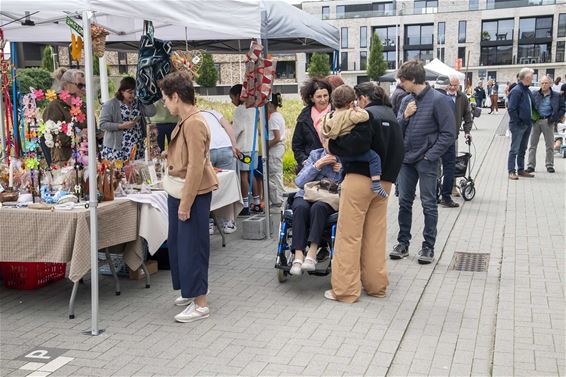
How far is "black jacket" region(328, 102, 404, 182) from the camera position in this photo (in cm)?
477

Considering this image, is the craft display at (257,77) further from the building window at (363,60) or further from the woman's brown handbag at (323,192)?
the building window at (363,60)

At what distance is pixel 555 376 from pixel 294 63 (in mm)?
62042

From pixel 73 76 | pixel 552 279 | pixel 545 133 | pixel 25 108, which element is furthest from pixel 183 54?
pixel 545 133

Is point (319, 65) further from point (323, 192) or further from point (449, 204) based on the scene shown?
point (323, 192)

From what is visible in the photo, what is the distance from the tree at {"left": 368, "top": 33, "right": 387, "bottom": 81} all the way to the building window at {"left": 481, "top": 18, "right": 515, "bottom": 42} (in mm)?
13472

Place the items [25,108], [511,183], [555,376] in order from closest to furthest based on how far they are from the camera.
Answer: [555,376]
[25,108]
[511,183]

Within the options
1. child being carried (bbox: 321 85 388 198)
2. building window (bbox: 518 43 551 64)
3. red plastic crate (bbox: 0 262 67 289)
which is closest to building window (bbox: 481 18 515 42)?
building window (bbox: 518 43 551 64)

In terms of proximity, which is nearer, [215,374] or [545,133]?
[215,374]

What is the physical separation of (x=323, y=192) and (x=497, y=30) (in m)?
70.7

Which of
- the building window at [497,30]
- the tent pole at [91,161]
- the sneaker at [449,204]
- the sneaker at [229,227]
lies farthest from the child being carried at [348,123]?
the building window at [497,30]

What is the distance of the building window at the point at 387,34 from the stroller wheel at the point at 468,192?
66.7m

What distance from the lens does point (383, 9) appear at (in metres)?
75.9

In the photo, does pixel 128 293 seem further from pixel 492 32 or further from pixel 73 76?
pixel 492 32

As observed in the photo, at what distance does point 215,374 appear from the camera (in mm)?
3754
